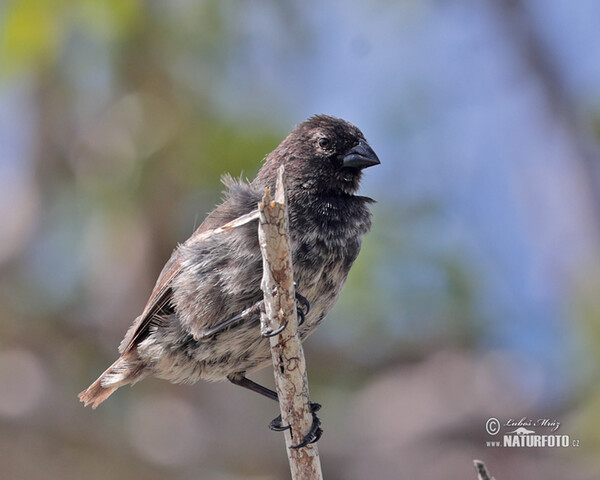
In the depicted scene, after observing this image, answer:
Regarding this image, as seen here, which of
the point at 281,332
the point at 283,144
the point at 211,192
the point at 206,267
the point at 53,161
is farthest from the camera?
the point at 53,161

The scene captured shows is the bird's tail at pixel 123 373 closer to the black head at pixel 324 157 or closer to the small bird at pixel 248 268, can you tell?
the small bird at pixel 248 268

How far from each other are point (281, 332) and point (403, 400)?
5193 mm

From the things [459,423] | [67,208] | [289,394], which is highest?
[67,208]

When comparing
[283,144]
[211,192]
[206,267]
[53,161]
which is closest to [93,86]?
[53,161]

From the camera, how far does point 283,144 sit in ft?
15.0

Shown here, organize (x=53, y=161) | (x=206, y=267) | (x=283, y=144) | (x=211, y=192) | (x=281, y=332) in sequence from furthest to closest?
(x=53, y=161) < (x=211, y=192) < (x=283, y=144) < (x=206, y=267) < (x=281, y=332)

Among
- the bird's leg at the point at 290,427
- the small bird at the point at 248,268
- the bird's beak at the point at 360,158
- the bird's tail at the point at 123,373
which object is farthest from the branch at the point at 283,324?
the bird's tail at the point at 123,373

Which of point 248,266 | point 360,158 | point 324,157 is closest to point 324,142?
point 324,157

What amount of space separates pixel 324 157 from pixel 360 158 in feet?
0.64

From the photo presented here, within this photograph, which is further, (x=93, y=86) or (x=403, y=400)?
(x=403, y=400)

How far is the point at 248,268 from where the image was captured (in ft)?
12.6

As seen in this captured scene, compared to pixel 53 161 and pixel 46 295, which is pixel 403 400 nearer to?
pixel 46 295

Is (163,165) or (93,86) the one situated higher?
(93,86)

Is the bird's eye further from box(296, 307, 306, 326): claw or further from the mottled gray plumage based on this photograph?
box(296, 307, 306, 326): claw
